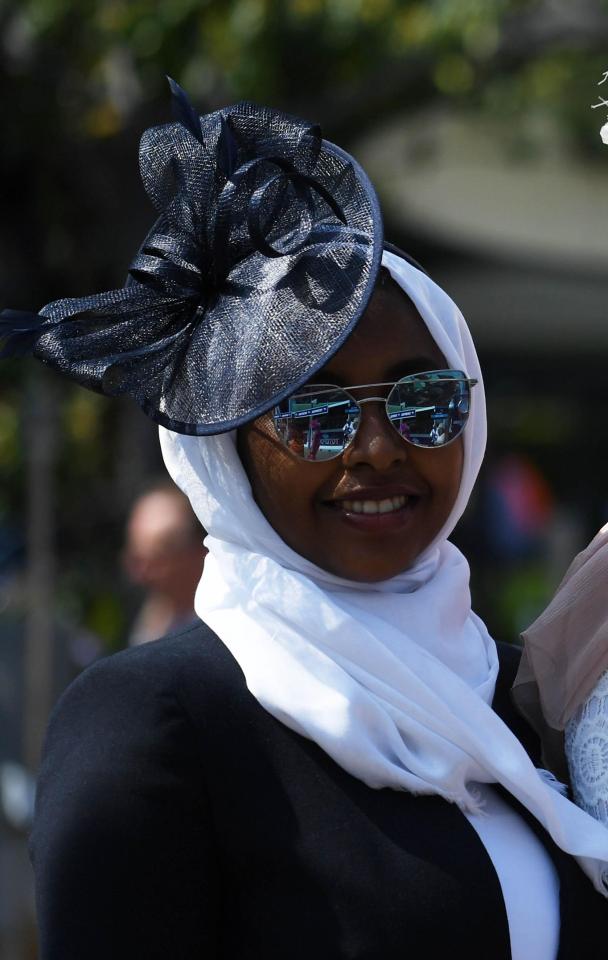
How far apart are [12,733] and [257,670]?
384 centimetres

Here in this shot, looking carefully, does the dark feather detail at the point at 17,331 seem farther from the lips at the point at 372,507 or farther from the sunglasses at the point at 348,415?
the lips at the point at 372,507

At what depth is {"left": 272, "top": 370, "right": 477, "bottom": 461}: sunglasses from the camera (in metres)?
1.82

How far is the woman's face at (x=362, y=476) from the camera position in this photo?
1836 millimetres

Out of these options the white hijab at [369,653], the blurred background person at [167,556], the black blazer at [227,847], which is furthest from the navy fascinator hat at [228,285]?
the blurred background person at [167,556]

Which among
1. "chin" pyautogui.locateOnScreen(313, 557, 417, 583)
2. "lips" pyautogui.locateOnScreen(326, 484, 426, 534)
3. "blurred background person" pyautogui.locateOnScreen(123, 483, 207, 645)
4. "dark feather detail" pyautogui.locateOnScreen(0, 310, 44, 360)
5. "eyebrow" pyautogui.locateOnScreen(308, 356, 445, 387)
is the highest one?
"dark feather detail" pyautogui.locateOnScreen(0, 310, 44, 360)

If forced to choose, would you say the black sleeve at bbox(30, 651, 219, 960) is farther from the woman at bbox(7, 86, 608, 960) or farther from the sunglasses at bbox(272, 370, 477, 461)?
the sunglasses at bbox(272, 370, 477, 461)

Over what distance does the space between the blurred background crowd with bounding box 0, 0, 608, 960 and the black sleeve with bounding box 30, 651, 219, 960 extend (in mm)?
2885

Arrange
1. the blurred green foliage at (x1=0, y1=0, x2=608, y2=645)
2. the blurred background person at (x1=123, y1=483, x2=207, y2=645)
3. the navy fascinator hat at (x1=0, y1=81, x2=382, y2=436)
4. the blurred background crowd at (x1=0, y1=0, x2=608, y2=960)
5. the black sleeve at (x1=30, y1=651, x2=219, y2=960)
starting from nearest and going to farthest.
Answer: the black sleeve at (x1=30, y1=651, x2=219, y2=960) → the navy fascinator hat at (x1=0, y1=81, x2=382, y2=436) → the blurred background person at (x1=123, y1=483, x2=207, y2=645) → the blurred background crowd at (x1=0, y1=0, x2=608, y2=960) → the blurred green foliage at (x1=0, y1=0, x2=608, y2=645)

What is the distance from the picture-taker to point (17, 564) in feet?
27.7

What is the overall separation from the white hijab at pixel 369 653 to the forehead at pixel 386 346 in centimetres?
2

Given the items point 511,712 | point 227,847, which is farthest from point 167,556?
point 227,847

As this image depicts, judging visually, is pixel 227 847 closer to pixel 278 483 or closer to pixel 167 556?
pixel 278 483

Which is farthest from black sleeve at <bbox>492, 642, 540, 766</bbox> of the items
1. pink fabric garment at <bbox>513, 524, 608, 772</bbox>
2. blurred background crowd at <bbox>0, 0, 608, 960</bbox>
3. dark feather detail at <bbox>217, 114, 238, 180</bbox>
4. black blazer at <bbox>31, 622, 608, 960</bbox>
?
blurred background crowd at <bbox>0, 0, 608, 960</bbox>

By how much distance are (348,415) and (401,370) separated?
11 cm
